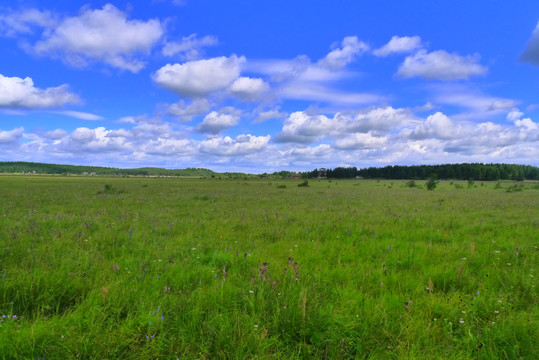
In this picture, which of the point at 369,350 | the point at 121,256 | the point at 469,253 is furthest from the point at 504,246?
the point at 121,256

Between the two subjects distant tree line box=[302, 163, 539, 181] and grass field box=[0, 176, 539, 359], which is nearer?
grass field box=[0, 176, 539, 359]

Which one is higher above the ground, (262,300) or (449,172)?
(449,172)

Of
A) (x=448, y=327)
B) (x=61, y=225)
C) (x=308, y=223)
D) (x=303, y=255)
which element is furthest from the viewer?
(x=308, y=223)

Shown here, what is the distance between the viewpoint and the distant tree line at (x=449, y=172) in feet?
429

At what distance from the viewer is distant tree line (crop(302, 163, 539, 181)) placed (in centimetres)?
13088

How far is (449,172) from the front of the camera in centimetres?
13888

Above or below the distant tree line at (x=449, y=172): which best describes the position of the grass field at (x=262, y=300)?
below

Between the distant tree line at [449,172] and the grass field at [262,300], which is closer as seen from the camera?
the grass field at [262,300]

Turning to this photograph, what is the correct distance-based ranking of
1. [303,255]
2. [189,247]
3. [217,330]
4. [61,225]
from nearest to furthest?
[217,330]
[303,255]
[189,247]
[61,225]

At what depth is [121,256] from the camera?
5781 mm

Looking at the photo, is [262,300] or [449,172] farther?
[449,172]

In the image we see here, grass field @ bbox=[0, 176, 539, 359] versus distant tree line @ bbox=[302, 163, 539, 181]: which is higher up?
distant tree line @ bbox=[302, 163, 539, 181]

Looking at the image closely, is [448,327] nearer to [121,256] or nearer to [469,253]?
[469,253]

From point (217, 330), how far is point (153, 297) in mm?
1273
